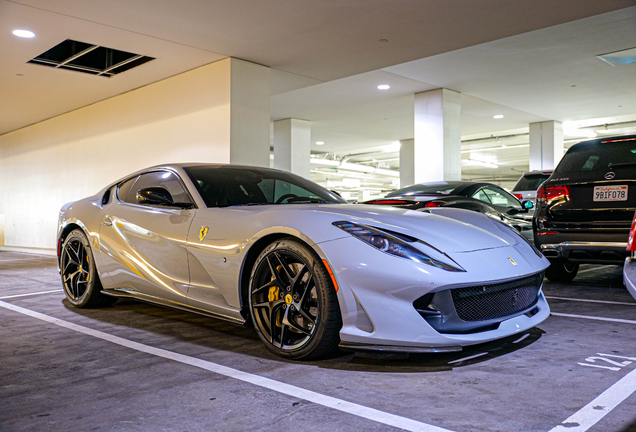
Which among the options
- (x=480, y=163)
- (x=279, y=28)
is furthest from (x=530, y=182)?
(x=480, y=163)

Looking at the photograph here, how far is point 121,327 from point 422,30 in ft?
18.7

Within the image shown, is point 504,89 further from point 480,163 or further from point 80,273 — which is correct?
point 480,163

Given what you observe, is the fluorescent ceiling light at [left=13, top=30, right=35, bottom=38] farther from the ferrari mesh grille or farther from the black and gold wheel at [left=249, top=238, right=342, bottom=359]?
the ferrari mesh grille

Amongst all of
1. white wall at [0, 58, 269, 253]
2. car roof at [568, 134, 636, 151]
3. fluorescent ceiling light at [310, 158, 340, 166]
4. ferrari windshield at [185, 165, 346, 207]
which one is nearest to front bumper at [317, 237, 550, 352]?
ferrari windshield at [185, 165, 346, 207]

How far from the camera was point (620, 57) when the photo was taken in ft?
33.7

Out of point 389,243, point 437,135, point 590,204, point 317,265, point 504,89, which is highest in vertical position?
point 504,89

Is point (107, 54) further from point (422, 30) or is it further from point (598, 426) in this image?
point (598, 426)

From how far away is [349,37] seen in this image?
24.9ft

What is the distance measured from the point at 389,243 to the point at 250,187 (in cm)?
145

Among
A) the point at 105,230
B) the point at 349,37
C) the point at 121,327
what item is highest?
the point at 349,37

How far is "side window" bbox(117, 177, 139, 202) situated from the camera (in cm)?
431

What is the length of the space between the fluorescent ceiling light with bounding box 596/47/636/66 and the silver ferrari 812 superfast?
27.9ft

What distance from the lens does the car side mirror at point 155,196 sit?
3.58 m

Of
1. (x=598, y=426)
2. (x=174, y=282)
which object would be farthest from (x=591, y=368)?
(x=174, y=282)
